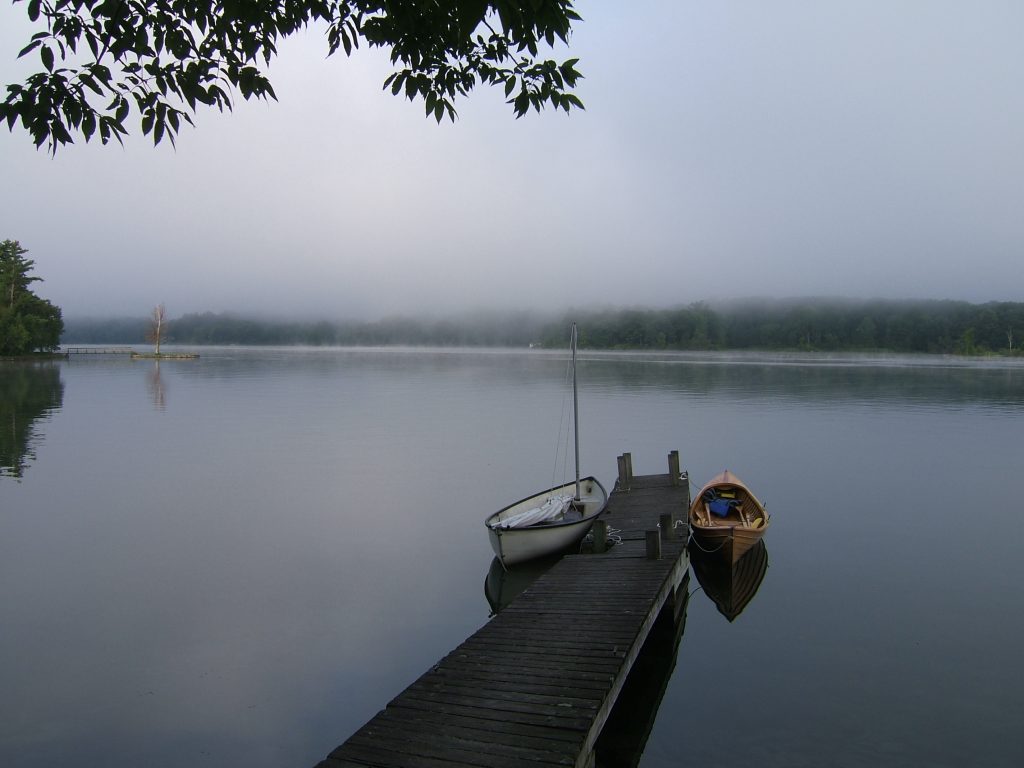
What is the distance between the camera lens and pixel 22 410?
38219 mm

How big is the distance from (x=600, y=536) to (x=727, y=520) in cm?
367

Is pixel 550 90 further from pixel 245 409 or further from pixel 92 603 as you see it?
pixel 245 409

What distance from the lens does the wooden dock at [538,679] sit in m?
5.67

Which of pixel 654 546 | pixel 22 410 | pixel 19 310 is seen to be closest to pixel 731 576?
pixel 654 546

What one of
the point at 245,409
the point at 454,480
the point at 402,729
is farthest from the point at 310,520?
the point at 245,409

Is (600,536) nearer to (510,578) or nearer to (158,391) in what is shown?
(510,578)

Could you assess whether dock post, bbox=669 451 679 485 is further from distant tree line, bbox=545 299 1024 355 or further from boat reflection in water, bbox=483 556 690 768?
distant tree line, bbox=545 299 1024 355

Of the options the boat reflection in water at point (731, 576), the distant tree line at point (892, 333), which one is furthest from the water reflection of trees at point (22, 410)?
the distant tree line at point (892, 333)

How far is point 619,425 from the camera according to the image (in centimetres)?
3466

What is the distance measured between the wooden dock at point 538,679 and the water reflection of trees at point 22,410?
20.1m

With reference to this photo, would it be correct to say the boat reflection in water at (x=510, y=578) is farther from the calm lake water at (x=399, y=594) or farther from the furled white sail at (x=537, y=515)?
the furled white sail at (x=537, y=515)

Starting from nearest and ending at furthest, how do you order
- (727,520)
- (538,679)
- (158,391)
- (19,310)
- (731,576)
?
(538,679), (731,576), (727,520), (158,391), (19,310)

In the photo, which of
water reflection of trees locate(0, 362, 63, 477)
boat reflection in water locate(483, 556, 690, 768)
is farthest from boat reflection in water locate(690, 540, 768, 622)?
water reflection of trees locate(0, 362, 63, 477)

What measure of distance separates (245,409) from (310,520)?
1046 inches
